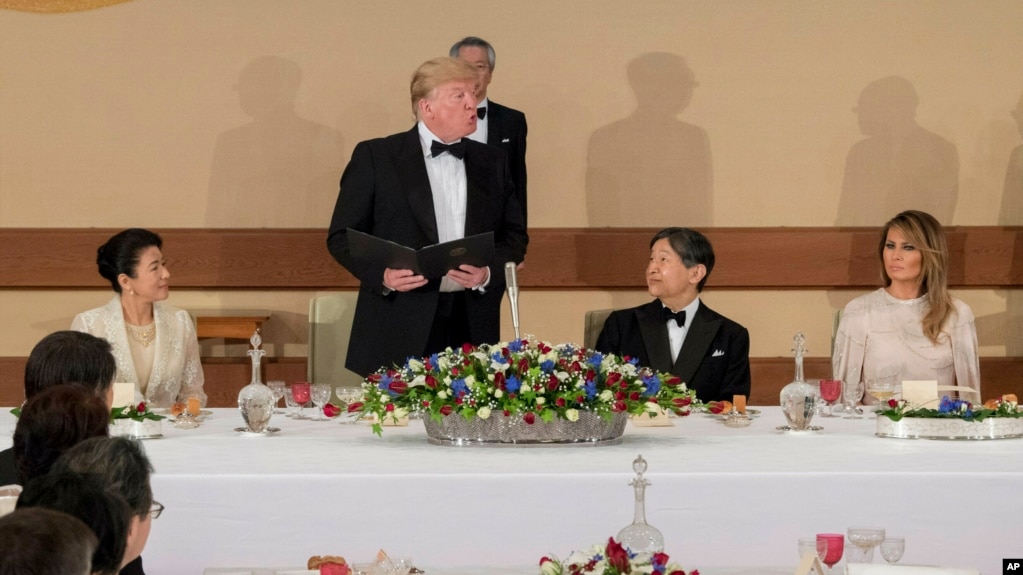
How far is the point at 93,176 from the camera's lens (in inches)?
247

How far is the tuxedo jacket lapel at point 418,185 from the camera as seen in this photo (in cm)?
451

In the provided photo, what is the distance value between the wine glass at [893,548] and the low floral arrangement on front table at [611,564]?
0.76 m

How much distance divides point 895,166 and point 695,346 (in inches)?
86.8

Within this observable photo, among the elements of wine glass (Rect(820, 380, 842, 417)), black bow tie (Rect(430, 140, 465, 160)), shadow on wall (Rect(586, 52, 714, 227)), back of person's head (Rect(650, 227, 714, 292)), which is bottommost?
wine glass (Rect(820, 380, 842, 417))

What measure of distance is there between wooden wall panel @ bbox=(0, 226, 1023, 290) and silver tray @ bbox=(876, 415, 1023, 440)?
2990 millimetres

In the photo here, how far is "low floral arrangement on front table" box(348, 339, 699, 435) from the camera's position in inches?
121

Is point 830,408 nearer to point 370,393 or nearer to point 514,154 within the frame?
point 370,393

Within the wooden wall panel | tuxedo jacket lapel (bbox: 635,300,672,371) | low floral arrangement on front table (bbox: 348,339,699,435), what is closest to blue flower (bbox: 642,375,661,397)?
low floral arrangement on front table (bbox: 348,339,699,435)

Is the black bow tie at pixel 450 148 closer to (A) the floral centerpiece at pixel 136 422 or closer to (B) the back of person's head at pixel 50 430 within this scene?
(A) the floral centerpiece at pixel 136 422

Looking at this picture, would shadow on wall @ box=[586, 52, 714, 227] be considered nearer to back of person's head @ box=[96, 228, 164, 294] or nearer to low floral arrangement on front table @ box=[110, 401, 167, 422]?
back of person's head @ box=[96, 228, 164, 294]

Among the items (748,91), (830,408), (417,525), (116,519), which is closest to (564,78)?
(748,91)

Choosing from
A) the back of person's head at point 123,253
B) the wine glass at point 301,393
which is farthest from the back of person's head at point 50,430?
the back of person's head at point 123,253

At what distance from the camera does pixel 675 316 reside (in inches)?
187

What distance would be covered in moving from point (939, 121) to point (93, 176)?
3955 millimetres
